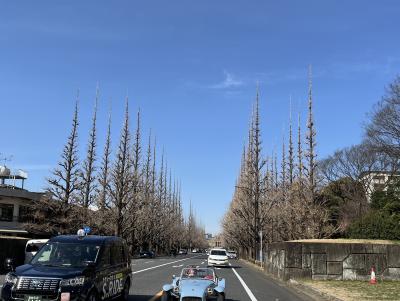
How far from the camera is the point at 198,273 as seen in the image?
14.5 metres

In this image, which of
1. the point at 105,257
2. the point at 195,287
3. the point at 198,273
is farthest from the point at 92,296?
the point at 198,273

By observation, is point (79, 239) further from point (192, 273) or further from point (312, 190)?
point (312, 190)

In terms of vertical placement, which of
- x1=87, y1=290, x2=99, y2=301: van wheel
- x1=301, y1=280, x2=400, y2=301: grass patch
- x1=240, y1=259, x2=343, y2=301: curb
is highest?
x1=87, y1=290, x2=99, y2=301: van wheel

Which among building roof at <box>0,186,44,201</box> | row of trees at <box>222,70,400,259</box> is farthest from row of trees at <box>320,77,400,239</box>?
building roof at <box>0,186,44,201</box>

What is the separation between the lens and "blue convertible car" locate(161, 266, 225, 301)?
1244 centimetres

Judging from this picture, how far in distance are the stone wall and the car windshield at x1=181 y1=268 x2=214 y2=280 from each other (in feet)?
35.0

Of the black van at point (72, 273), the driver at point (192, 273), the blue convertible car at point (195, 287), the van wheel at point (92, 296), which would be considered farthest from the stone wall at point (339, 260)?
the van wheel at point (92, 296)

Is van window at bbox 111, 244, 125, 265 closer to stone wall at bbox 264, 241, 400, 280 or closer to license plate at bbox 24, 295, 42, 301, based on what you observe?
license plate at bbox 24, 295, 42, 301

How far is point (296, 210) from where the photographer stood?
43219 millimetres

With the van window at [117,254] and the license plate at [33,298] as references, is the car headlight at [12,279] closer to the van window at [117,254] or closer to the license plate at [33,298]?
the license plate at [33,298]

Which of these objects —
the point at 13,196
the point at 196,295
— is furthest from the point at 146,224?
the point at 196,295

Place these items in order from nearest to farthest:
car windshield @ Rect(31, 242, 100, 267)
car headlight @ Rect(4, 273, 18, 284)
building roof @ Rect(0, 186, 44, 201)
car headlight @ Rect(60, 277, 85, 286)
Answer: car headlight @ Rect(60, 277, 85, 286) → car headlight @ Rect(4, 273, 18, 284) → car windshield @ Rect(31, 242, 100, 267) → building roof @ Rect(0, 186, 44, 201)

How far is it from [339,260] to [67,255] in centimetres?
1579

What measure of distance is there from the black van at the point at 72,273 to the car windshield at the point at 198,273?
187 centimetres
